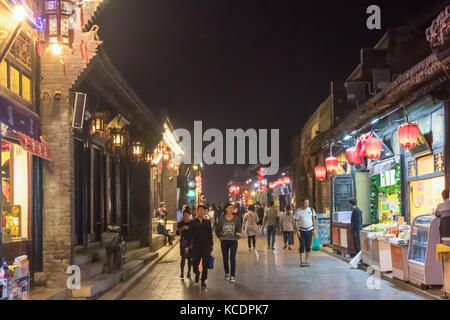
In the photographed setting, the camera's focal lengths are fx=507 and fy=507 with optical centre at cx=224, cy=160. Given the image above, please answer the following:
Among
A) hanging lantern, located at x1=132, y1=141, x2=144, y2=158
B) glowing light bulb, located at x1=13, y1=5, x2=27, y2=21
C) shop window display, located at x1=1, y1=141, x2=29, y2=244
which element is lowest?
shop window display, located at x1=1, y1=141, x2=29, y2=244

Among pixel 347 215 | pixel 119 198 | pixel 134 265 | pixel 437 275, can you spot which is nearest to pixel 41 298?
pixel 134 265

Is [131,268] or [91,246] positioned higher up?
[91,246]

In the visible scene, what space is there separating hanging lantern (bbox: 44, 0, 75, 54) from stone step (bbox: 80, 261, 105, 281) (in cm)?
490

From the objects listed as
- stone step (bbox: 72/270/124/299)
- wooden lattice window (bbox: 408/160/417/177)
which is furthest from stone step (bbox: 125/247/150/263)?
wooden lattice window (bbox: 408/160/417/177)

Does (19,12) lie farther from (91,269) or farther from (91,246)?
(91,246)

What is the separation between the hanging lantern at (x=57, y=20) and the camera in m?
8.80

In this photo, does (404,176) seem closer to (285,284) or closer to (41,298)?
(285,284)

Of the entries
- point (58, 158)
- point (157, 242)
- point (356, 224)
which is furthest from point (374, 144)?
point (157, 242)

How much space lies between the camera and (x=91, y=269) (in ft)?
38.0

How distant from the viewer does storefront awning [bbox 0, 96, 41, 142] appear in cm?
842

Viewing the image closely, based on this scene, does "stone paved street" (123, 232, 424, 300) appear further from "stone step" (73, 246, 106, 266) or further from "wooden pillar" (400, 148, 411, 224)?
"wooden pillar" (400, 148, 411, 224)

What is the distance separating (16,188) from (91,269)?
2.71m

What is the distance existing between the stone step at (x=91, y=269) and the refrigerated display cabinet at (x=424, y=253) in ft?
23.1

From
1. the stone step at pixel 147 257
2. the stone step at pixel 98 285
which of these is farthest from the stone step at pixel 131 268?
the stone step at pixel 147 257
